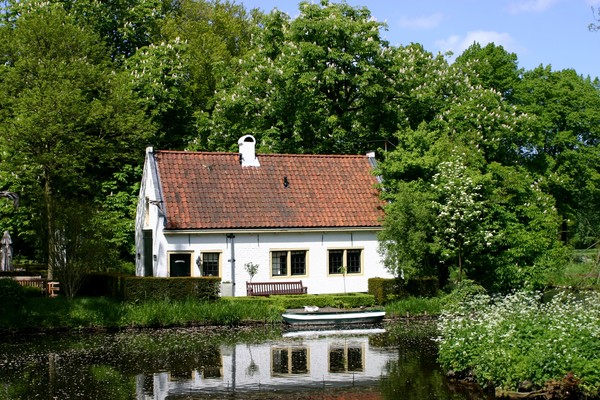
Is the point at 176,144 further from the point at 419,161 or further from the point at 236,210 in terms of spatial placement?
the point at 419,161

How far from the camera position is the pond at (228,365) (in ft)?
61.0

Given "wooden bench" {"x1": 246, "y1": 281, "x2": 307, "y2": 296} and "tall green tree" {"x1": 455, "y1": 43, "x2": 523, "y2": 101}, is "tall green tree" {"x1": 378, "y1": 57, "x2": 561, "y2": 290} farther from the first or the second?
"tall green tree" {"x1": 455, "y1": 43, "x2": 523, "y2": 101}

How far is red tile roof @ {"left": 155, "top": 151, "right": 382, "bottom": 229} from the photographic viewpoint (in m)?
35.9

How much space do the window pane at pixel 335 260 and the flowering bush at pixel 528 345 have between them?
16.2 meters

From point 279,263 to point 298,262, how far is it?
3.01ft

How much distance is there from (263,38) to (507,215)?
19.4m

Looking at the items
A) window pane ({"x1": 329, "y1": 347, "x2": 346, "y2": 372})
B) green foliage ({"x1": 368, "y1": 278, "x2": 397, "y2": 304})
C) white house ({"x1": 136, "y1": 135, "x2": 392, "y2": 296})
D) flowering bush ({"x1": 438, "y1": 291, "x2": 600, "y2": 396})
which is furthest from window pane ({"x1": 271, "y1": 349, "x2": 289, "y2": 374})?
white house ({"x1": 136, "y1": 135, "x2": 392, "y2": 296})

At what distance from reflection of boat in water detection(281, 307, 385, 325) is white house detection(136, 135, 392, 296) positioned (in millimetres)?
5379

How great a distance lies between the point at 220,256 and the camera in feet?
116

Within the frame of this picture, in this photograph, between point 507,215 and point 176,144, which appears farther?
point 176,144

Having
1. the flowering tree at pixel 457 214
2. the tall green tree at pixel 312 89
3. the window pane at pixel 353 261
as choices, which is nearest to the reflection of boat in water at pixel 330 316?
the flowering tree at pixel 457 214

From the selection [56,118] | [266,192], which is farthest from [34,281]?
[266,192]

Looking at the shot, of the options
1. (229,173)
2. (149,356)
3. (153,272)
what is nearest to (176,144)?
(229,173)

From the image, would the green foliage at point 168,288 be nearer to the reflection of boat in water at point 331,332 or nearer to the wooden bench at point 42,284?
the wooden bench at point 42,284
